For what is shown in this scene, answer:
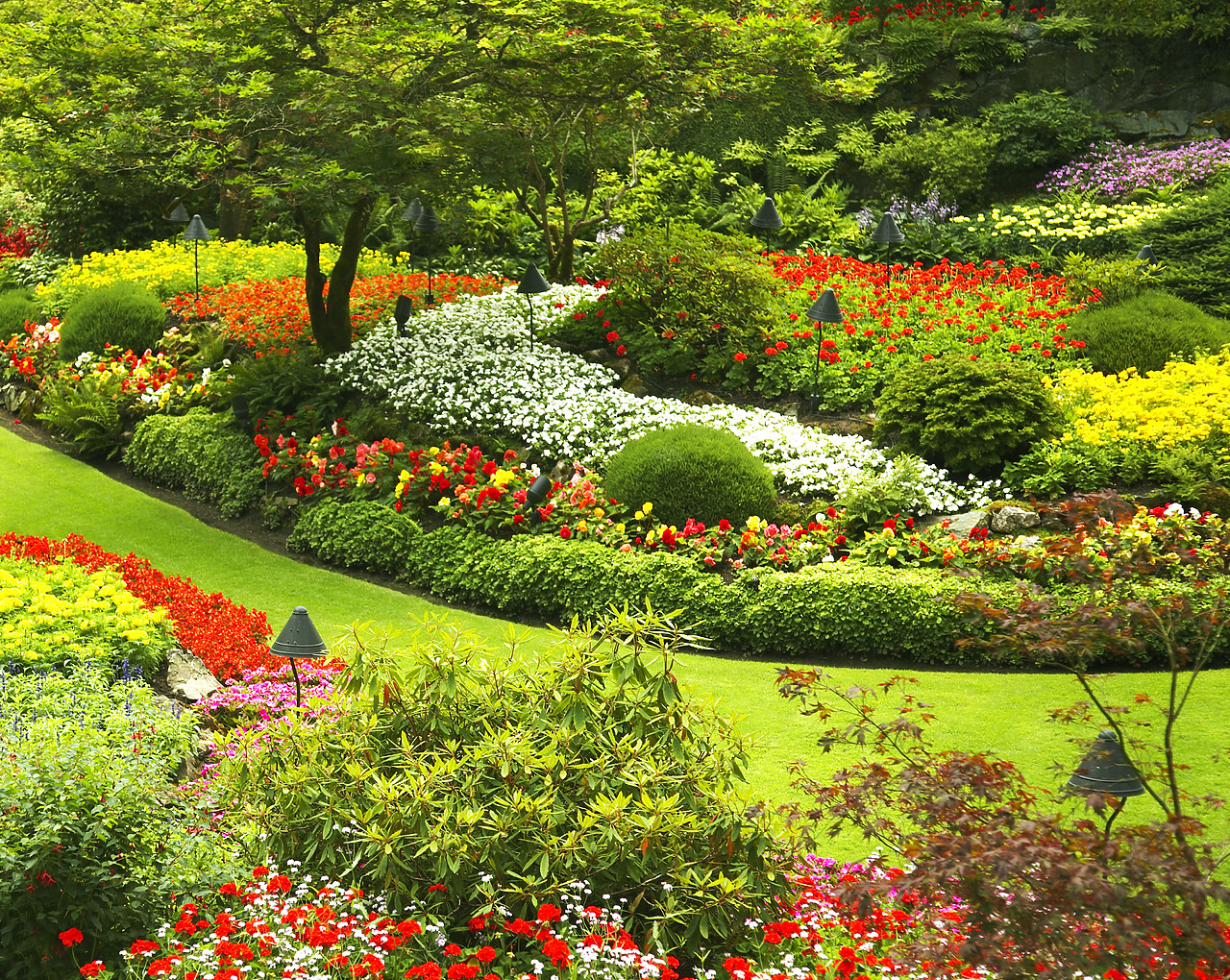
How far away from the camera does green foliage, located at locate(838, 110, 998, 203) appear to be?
60.2 feet

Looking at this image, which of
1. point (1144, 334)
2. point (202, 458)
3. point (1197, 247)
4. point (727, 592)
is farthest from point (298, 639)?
point (1197, 247)

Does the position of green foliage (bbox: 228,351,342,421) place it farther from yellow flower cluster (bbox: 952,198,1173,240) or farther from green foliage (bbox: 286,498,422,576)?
yellow flower cluster (bbox: 952,198,1173,240)

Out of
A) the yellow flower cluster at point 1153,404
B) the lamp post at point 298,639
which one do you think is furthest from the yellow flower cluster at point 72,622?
the yellow flower cluster at point 1153,404

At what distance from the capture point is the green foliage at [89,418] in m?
12.6

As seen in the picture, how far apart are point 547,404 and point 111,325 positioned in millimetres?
6744

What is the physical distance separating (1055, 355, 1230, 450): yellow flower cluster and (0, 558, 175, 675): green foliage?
775cm

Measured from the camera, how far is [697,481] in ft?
30.4

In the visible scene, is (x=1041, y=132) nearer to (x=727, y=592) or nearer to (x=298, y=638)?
(x=727, y=592)

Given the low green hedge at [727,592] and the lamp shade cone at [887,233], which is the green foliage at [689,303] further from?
the low green hedge at [727,592]

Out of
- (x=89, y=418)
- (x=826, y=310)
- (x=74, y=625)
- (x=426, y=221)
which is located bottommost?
(x=89, y=418)

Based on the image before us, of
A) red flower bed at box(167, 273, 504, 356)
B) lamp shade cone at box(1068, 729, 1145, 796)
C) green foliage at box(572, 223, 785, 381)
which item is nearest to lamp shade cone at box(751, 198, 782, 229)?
green foliage at box(572, 223, 785, 381)

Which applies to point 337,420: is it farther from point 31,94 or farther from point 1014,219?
point 1014,219

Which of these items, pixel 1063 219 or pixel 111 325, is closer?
pixel 111 325

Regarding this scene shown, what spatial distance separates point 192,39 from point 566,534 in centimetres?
629
